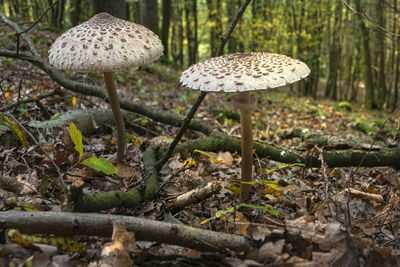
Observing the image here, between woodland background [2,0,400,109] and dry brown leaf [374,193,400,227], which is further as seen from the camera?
woodland background [2,0,400,109]

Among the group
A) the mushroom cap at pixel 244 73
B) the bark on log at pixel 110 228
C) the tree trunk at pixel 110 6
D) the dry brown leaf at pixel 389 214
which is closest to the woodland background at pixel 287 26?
the tree trunk at pixel 110 6

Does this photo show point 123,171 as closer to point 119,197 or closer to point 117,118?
point 117,118

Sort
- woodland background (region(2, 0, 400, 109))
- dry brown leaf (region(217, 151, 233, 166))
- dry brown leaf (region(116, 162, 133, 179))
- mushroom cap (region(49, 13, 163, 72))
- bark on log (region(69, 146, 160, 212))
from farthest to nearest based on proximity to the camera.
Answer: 1. woodland background (region(2, 0, 400, 109))
2. dry brown leaf (region(217, 151, 233, 166))
3. dry brown leaf (region(116, 162, 133, 179))
4. mushroom cap (region(49, 13, 163, 72))
5. bark on log (region(69, 146, 160, 212))

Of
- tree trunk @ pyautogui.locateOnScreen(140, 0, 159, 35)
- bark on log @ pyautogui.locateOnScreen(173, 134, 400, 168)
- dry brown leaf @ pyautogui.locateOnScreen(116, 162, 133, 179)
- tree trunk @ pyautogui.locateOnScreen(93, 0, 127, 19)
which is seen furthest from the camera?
tree trunk @ pyautogui.locateOnScreen(140, 0, 159, 35)

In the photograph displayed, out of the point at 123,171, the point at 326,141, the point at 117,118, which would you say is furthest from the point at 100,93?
the point at 326,141

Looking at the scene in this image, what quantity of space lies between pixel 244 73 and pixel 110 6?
5.69 metres

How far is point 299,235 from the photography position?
1880 mm

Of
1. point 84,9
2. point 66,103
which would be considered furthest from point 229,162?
point 84,9

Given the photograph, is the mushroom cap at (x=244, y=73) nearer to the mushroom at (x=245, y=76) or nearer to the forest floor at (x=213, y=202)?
the mushroom at (x=245, y=76)

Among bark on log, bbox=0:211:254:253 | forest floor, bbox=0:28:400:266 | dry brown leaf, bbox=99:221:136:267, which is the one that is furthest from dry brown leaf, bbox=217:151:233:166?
dry brown leaf, bbox=99:221:136:267

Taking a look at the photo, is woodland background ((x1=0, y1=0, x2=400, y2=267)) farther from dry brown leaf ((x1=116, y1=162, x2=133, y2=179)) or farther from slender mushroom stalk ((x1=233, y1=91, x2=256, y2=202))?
slender mushroom stalk ((x1=233, y1=91, x2=256, y2=202))

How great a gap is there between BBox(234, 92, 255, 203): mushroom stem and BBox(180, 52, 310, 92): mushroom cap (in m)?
0.32

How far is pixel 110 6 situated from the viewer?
699cm

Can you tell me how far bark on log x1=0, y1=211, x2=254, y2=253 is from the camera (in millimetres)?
1868
